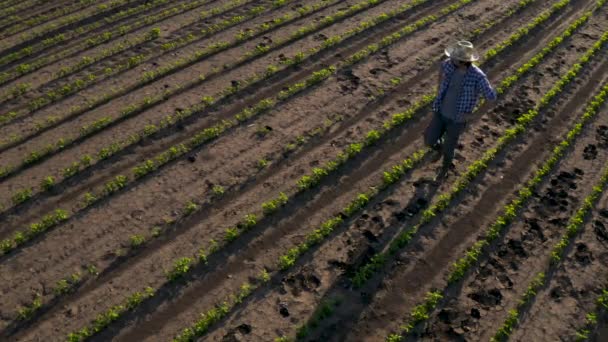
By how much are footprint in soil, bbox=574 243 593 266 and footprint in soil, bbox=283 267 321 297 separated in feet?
12.2

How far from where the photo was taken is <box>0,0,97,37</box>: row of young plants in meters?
14.3

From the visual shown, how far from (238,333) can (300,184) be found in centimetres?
288

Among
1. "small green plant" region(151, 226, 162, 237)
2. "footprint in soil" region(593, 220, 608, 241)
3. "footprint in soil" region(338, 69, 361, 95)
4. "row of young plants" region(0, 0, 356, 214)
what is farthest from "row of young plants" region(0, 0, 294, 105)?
"footprint in soil" region(593, 220, 608, 241)

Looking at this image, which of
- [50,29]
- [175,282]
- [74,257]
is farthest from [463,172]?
[50,29]

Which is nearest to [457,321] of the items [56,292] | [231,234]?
[231,234]

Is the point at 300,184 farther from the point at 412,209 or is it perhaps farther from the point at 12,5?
the point at 12,5

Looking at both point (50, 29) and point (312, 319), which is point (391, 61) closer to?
point (312, 319)

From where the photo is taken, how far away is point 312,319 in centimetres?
716

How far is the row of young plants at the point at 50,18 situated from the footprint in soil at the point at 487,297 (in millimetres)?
12348

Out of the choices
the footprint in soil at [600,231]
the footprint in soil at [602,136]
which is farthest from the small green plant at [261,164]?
the footprint in soil at [602,136]

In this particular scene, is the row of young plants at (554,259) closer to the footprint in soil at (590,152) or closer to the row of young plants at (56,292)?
the footprint in soil at (590,152)

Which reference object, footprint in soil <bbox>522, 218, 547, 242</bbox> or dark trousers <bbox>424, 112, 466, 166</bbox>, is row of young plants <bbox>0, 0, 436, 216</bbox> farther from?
footprint in soil <bbox>522, 218, 547, 242</bbox>

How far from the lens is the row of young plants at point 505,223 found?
7.21 m

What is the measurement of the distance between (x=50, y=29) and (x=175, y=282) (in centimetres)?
956
